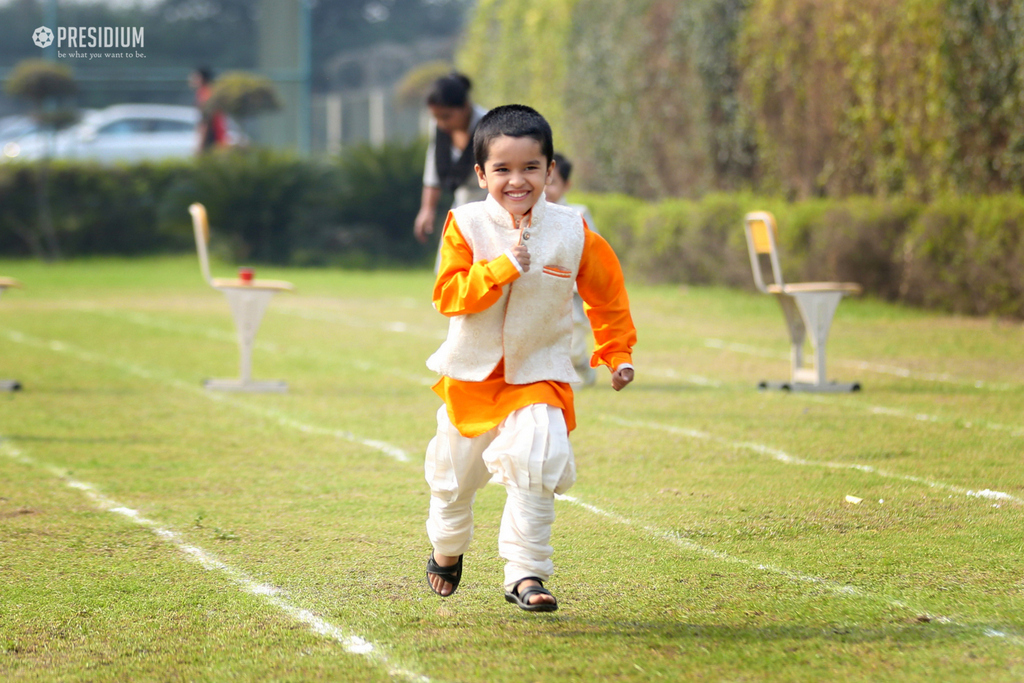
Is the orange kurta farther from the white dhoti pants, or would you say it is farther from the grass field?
the grass field

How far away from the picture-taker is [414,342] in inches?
425

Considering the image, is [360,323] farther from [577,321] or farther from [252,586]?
[252,586]

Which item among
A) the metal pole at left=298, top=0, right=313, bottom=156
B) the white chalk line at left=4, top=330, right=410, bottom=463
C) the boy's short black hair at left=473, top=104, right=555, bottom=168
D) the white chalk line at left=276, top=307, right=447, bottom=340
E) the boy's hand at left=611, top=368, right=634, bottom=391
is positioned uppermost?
the metal pole at left=298, top=0, right=313, bottom=156

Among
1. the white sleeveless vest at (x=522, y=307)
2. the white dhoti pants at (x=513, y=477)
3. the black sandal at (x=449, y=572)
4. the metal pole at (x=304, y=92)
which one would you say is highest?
the metal pole at (x=304, y=92)

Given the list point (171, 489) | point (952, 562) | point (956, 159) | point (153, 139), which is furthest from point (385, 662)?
point (153, 139)

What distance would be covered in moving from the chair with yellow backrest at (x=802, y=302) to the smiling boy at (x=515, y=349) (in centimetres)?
430

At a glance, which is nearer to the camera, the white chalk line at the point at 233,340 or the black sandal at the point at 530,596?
the black sandal at the point at 530,596

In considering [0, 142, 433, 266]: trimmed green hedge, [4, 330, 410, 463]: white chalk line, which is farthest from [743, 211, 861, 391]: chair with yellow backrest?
[0, 142, 433, 266]: trimmed green hedge

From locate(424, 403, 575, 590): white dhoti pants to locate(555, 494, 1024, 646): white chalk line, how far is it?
927 mm

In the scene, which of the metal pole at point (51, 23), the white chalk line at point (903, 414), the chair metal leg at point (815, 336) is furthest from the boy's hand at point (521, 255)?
the metal pole at point (51, 23)

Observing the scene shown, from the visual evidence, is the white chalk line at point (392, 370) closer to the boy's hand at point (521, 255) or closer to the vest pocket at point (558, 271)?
the vest pocket at point (558, 271)

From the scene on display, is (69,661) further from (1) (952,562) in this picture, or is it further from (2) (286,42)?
(2) (286,42)

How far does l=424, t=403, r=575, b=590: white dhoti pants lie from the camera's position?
3.42 metres

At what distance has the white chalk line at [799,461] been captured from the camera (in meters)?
5.05
